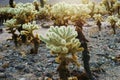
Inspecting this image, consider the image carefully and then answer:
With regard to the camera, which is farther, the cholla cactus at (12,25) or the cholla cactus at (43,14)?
the cholla cactus at (43,14)

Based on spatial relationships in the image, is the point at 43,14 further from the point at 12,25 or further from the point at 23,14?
the point at 12,25

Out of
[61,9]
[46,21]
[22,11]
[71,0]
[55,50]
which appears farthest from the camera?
[71,0]

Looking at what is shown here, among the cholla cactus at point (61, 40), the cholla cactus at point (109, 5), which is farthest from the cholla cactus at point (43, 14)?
the cholla cactus at point (61, 40)

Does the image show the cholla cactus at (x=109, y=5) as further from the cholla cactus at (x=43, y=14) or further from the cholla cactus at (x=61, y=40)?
the cholla cactus at (x=61, y=40)

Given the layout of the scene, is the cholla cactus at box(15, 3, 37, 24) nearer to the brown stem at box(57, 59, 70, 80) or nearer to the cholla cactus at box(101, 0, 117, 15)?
the brown stem at box(57, 59, 70, 80)

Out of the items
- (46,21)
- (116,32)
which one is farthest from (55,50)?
(46,21)

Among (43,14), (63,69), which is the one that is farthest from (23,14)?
(43,14)

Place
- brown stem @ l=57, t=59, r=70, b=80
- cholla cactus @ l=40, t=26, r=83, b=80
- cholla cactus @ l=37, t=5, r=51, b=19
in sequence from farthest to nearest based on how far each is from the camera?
1. cholla cactus @ l=37, t=5, r=51, b=19
2. brown stem @ l=57, t=59, r=70, b=80
3. cholla cactus @ l=40, t=26, r=83, b=80

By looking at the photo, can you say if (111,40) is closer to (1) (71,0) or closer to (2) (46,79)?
(2) (46,79)

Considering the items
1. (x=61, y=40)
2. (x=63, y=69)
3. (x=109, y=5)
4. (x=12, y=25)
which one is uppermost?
(x=61, y=40)

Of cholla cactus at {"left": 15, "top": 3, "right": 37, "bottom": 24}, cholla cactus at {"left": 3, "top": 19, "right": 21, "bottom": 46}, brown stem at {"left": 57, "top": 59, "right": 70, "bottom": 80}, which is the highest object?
cholla cactus at {"left": 15, "top": 3, "right": 37, "bottom": 24}

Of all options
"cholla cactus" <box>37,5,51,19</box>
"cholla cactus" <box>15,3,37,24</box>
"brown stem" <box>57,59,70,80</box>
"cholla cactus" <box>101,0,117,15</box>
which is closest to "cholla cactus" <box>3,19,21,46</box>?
"cholla cactus" <box>15,3,37,24</box>
